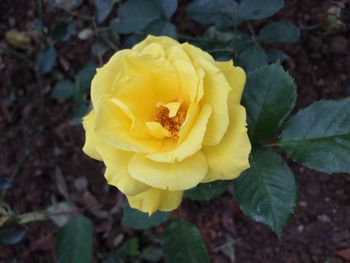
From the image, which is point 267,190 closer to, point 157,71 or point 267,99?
point 267,99

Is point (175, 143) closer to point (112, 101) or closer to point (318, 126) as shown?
point (112, 101)

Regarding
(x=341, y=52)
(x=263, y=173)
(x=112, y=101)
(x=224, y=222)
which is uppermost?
(x=112, y=101)

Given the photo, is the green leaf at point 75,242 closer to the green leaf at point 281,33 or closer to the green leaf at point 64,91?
the green leaf at point 64,91

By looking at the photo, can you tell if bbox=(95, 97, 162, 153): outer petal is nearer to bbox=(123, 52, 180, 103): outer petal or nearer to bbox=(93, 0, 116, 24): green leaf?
bbox=(123, 52, 180, 103): outer petal

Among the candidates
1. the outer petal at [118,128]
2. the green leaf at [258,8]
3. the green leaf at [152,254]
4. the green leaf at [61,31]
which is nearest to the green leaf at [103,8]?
the green leaf at [61,31]

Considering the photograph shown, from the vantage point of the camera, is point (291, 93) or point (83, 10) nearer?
point (291, 93)

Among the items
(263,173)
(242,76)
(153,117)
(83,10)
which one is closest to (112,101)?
(153,117)
